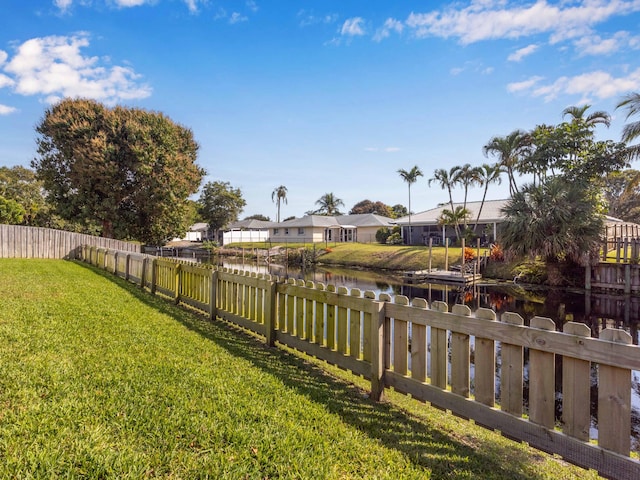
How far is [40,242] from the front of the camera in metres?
18.6

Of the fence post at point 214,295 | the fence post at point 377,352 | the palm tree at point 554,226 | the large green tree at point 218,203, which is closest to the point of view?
the fence post at point 377,352

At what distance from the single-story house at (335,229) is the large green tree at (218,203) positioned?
9250 mm

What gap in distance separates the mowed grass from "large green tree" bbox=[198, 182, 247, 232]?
52.8 meters

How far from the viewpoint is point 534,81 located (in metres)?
14.5

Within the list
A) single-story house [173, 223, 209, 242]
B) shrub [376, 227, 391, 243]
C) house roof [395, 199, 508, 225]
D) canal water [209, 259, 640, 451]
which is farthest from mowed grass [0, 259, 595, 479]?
single-story house [173, 223, 209, 242]

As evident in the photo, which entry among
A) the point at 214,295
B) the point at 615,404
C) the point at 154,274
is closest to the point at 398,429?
the point at 615,404

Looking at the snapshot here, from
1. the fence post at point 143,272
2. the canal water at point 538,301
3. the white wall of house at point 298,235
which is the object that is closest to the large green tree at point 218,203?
the white wall of house at point 298,235

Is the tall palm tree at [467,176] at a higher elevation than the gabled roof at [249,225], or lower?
higher

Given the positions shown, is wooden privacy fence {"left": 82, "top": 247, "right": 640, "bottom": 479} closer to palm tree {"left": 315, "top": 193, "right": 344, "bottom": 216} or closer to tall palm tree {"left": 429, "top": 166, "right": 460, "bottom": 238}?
tall palm tree {"left": 429, "top": 166, "right": 460, "bottom": 238}

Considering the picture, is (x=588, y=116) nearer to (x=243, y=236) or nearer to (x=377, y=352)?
(x=377, y=352)

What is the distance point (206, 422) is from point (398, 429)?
1.61m

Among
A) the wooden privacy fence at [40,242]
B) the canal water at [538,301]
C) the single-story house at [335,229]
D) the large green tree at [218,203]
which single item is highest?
the large green tree at [218,203]

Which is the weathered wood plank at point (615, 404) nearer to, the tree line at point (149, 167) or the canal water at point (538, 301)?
the canal water at point (538, 301)

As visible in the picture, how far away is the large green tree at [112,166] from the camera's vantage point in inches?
819
